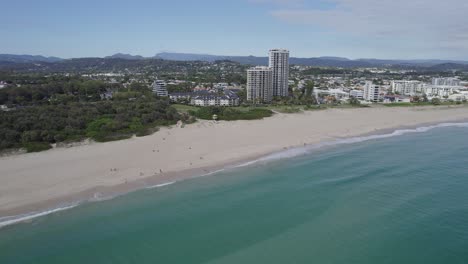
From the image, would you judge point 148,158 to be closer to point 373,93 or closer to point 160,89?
point 160,89

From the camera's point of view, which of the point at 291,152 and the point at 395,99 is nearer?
the point at 291,152

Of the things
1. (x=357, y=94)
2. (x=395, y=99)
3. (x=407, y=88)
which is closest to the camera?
(x=395, y=99)

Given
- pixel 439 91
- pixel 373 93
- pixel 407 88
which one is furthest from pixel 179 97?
pixel 439 91

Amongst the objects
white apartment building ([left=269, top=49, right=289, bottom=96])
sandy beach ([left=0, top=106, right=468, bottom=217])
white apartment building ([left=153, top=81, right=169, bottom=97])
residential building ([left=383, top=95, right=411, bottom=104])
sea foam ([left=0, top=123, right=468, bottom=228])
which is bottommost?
sea foam ([left=0, top=123, right=468, bottom=228])

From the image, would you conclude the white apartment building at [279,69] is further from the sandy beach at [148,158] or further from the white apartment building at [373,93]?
the sandy beach at [148,158]

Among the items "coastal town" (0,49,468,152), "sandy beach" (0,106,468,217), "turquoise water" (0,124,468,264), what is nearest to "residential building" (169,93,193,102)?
"coastal town" (0,49,468,152)

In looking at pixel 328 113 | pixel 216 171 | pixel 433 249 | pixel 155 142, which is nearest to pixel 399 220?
pixel 433 249

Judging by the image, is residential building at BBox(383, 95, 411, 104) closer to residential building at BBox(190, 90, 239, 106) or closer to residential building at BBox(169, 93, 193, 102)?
residential building at BBox(190, 90, 239, 106)
